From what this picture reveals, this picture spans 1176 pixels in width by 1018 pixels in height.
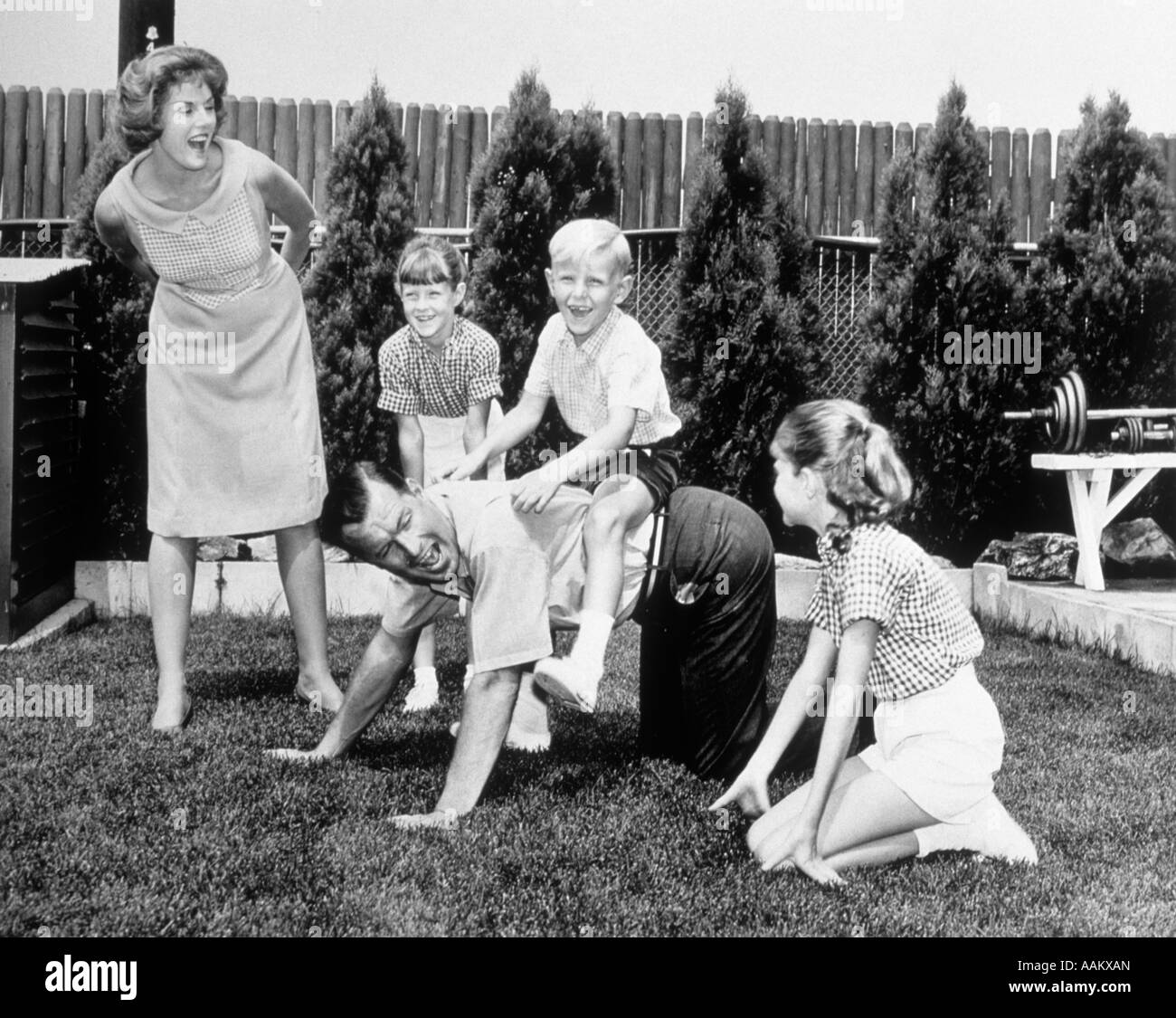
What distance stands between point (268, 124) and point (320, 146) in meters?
0.32

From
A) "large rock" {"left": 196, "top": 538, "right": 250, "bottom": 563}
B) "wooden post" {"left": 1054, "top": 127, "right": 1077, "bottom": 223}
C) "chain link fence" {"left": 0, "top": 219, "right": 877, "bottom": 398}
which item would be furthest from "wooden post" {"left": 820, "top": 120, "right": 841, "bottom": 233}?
"large rock" {"left": 196, "top": 538, "right": 250, "bottom": 563}

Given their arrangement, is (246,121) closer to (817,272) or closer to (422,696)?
(817,272)

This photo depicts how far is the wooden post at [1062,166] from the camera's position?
720 centimetres

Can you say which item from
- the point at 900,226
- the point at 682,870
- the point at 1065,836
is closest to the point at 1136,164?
the point at 900,226

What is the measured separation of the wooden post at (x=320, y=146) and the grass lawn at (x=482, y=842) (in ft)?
11.1

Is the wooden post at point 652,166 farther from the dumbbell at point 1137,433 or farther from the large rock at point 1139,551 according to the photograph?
the large rock at point 1139,551

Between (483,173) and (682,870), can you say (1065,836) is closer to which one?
(682,870)

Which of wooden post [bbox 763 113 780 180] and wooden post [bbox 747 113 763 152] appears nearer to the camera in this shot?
wooden post [bbox 747 113 763 152]

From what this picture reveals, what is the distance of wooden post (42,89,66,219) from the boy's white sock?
17.8 feet

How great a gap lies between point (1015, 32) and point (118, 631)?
4.23m

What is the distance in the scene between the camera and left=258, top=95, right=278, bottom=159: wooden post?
282 inches

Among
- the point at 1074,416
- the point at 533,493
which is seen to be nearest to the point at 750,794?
the point at 533,493

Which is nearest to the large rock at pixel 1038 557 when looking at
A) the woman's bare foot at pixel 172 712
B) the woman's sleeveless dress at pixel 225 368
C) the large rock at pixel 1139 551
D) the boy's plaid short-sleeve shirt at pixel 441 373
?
the large rock at pixel 1139 551

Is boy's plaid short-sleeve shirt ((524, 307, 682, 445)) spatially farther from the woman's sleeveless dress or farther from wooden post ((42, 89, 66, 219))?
wooden post ((42, 89, 66, 219))
